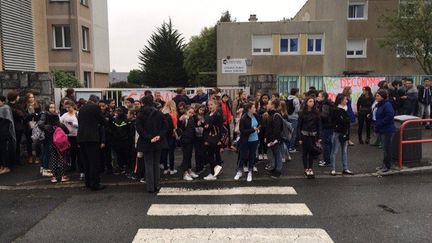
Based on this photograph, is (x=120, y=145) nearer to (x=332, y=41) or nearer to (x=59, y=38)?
(x=59, y=38)

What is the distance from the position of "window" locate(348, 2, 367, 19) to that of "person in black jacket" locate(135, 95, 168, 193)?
2782 cm

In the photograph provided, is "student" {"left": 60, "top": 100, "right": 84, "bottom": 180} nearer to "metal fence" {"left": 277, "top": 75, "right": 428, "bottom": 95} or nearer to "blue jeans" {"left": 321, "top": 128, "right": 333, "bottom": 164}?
"blue jeans" {"left": 321, "top": 128, "right": 333, "bottom": 164}

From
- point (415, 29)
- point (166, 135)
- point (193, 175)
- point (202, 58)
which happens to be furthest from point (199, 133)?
point (202, 58)

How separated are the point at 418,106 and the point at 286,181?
861 cm

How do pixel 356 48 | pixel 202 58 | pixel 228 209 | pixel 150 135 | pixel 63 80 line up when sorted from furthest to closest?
1. pixel 202 58
2. pixel 356 48
3. pixel 63 80
4. pixel 150 135
5. pixel 228 209

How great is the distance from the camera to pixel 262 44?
31141 millimetres

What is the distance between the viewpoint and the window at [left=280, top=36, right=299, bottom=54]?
1217 inches

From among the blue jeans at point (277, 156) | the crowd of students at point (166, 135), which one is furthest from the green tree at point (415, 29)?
the blue jeans at point (277, 156)

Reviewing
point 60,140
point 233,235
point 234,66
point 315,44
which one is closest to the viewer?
point 233,235

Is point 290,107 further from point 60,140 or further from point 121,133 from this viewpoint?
point 60,140

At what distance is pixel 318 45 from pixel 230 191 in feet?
82.0

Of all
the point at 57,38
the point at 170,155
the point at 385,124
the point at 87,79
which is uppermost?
the point at 57,38

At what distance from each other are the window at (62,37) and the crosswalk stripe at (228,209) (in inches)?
963

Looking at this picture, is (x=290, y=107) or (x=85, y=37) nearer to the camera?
(x=290, y=107)
